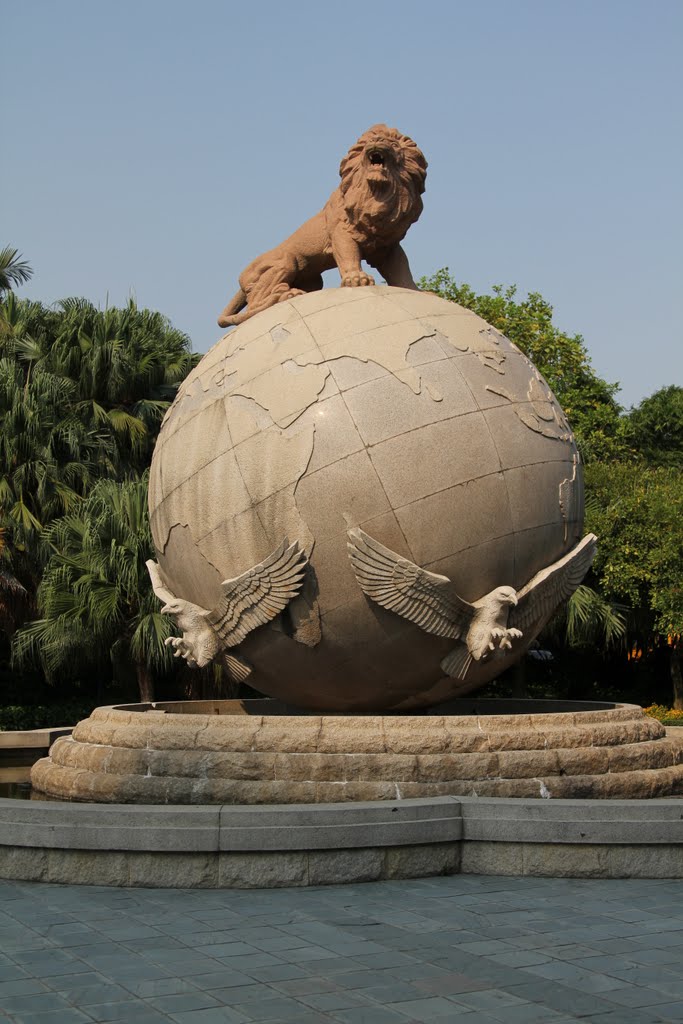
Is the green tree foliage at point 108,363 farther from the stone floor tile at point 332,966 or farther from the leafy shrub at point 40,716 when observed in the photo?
the stone floor tile at point 332,966

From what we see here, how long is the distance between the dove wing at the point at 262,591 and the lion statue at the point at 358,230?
9.45 feet

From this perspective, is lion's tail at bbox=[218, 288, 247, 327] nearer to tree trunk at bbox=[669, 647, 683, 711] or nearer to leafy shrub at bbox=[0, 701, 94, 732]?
leafy shrub at bbox=[0, 701, 94, 732]

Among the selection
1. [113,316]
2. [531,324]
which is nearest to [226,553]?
[113,316]

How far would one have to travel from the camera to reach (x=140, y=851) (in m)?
7.14

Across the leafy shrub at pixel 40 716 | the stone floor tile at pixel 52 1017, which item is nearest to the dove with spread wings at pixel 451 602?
the stone floor tile at pixel 52 1017

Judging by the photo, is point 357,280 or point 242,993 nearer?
point 242,993

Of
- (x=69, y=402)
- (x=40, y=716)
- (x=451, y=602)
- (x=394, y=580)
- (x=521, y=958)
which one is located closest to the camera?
(x=521, y=958)

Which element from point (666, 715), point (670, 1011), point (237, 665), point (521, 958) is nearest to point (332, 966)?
point (521, 958)

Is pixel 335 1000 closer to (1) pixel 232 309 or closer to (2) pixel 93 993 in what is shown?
(2) pixel 93 993

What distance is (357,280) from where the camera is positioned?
10.5 m

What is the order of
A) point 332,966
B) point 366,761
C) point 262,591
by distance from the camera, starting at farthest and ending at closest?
point 262,591
point 366,761
point 332,966

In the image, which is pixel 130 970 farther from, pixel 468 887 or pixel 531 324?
pixel 531 324

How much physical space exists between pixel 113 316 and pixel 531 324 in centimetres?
1198

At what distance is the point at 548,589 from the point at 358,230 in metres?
3.96
